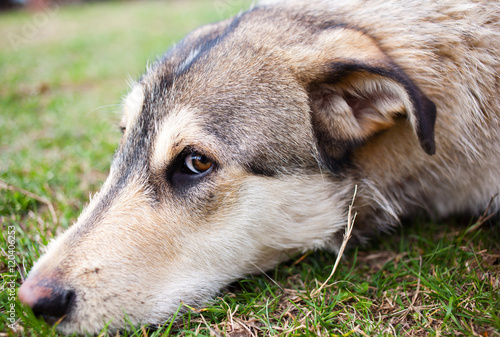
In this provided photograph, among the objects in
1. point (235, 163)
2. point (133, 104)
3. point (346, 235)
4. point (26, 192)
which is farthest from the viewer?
point (26, 192)

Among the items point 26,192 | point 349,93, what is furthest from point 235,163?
point 26,192

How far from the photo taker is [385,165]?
297cm

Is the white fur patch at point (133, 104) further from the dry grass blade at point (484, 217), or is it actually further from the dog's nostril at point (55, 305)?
the dry grass blade at point (484, 217)

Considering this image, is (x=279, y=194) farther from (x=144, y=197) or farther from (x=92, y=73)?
(x=92, y=73)

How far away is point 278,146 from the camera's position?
107 inches

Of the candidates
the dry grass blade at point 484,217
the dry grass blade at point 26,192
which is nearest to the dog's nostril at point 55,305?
the dry grass blade at point 26,192

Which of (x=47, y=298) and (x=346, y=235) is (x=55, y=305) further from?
(x=346, y=235)

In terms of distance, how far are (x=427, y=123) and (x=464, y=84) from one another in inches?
28.5

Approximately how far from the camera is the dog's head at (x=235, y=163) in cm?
254

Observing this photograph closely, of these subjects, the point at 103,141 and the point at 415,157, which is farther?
the point at 103,141

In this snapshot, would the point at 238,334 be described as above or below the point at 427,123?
below

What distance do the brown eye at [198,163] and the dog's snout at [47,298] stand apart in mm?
1083

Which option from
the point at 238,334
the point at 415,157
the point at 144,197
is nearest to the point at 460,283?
the point at 415,157

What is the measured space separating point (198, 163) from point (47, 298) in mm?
1238
